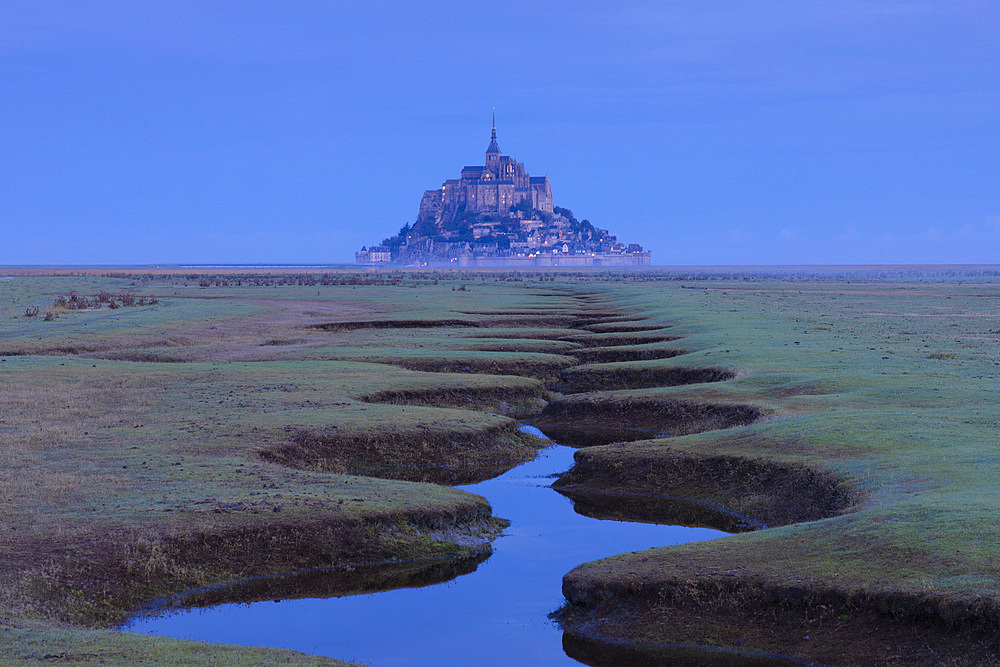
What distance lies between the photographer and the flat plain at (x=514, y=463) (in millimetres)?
13203

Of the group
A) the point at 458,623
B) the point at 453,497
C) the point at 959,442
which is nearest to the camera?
the point at 458,623

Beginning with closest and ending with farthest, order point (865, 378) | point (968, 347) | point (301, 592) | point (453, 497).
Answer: point (301, 592), point (453, 497), point (865, 378), point (968, 347)

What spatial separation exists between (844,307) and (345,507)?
231ft

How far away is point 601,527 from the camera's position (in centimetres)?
1997

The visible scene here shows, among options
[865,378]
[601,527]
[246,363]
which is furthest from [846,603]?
[246,363]

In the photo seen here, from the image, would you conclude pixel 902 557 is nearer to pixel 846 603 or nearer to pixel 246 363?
pixel 846 603

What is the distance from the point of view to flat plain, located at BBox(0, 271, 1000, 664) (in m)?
13.2

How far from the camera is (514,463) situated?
2588 centimetres

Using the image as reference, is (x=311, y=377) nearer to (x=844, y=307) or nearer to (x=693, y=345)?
(x=693, y=345)

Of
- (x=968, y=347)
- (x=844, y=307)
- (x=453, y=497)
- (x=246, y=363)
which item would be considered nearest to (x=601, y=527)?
(x=453, y=497)

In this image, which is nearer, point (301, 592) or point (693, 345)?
point (301, 592)

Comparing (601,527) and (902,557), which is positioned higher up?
(902,557)

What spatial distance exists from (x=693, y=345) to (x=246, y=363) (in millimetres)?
19280

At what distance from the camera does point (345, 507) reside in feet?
59.3
